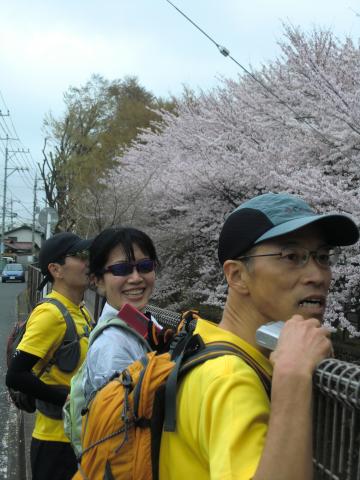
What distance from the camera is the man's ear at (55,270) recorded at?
353cm

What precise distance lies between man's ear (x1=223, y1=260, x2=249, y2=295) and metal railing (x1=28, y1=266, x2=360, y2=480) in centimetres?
34

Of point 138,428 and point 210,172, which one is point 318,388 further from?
point 210,172

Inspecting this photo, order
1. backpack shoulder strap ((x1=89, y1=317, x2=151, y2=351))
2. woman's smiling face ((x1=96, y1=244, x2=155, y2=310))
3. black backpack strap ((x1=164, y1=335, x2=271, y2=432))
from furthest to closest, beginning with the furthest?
woman's smiling face ((x1=96, y1=244, x2=155, y2=310))
backpack shoulder strap ((x1=89, y1=317, x2=151, y2=351))
black backpack strap ((x1=164, y1=335, x2=271, y2=432))

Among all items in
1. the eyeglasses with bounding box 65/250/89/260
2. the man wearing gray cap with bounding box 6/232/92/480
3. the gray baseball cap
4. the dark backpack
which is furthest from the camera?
the eyeglasses with bounding box 65/250/89/260

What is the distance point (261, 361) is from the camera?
1357 millimetres

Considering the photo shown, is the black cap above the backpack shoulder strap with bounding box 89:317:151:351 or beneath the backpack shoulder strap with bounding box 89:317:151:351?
above

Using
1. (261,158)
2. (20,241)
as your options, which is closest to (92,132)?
(261,158)

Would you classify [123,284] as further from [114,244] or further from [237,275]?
[237,275]

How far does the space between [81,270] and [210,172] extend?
5.81 metres

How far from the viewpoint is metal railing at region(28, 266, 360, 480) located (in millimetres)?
1068

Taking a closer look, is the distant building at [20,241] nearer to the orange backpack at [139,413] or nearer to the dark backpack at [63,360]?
the dark backpack at [63,360]

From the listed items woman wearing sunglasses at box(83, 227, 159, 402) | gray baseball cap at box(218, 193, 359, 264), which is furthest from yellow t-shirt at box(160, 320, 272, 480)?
woman wearing sunglasses at box(83, 227, 159, 402)

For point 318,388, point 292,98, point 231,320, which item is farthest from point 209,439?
point 292,98

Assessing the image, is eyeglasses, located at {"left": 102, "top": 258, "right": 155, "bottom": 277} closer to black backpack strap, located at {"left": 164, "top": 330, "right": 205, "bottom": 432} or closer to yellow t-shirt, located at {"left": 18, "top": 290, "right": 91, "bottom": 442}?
yellow t-shirt, located at {"left": 18, "top": 290, "right": 91, "bottom": 442}
